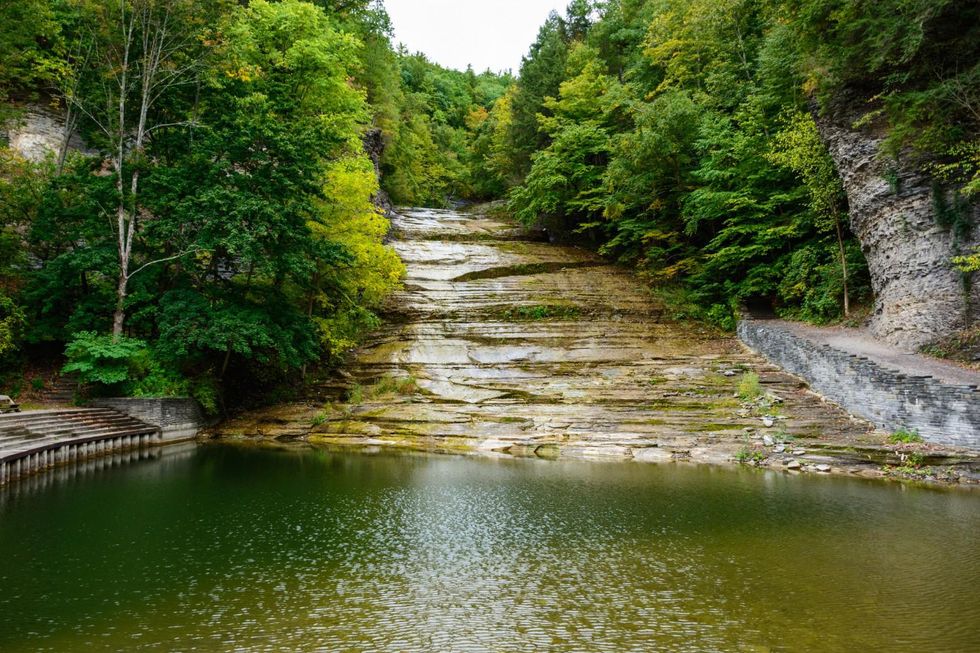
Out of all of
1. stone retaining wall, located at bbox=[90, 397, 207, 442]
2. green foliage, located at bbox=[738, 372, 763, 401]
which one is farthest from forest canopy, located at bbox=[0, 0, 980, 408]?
green foliage, located at bbox=[738, 372, 763, 401]

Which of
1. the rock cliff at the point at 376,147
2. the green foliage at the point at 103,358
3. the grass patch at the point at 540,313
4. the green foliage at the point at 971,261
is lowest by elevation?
the green foliage at the point at 103,358

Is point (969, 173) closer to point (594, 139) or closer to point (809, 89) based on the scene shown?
point (809, 89)

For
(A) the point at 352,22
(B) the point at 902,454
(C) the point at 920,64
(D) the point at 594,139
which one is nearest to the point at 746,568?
(B) the point at 902,454

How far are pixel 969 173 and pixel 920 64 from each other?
325cm

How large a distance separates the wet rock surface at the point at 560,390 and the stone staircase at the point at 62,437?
3.03m

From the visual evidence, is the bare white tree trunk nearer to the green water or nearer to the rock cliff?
the green water

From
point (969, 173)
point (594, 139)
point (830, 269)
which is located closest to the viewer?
point (969, 173)

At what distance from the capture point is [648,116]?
24.5 meters

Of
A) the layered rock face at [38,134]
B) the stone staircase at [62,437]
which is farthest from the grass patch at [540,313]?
the layered rock face at [38,134]

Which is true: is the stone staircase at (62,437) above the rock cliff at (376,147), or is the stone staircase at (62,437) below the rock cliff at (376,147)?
below

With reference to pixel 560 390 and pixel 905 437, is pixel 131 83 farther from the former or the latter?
pixel 905 437

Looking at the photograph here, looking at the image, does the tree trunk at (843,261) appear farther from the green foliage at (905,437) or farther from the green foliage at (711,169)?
the green foliage at (905,437)

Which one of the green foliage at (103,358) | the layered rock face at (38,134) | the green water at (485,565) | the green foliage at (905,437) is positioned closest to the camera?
the green water at (485,565)

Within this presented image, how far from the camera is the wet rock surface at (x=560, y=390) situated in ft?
48.2
